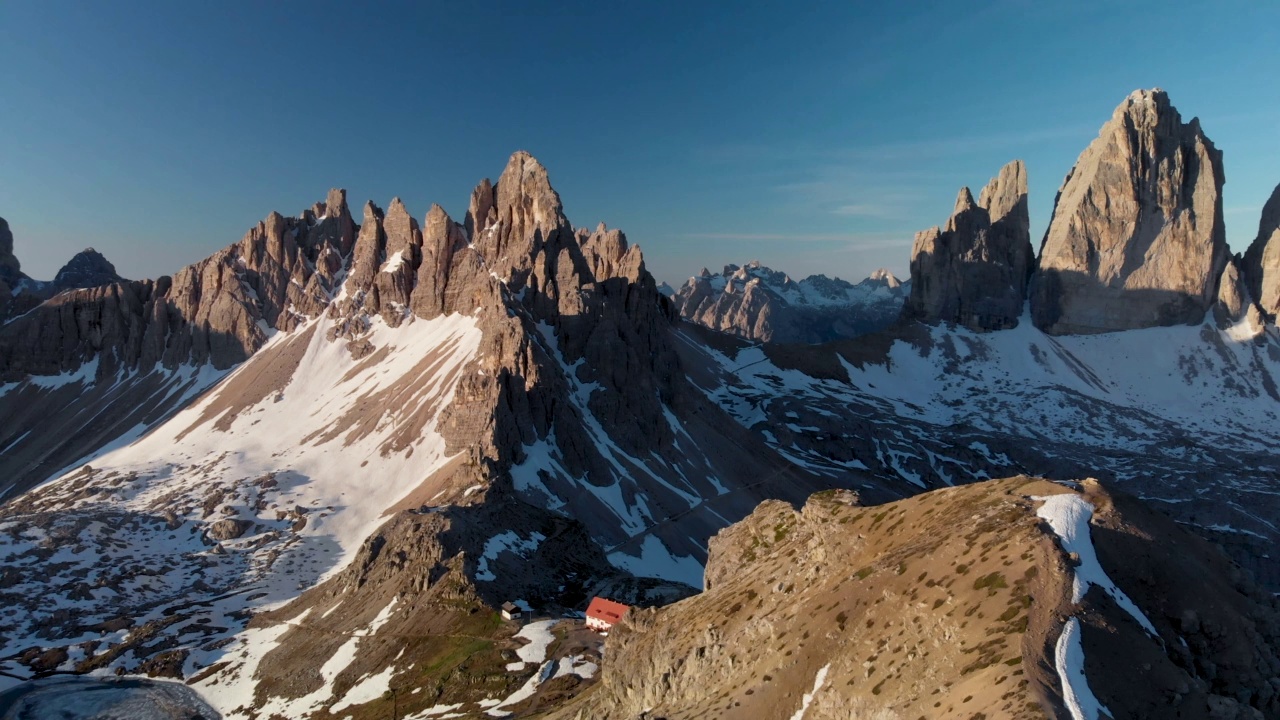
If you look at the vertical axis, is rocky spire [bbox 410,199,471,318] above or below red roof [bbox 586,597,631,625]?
above

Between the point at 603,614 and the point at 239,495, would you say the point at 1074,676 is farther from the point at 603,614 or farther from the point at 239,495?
the point at 239,495

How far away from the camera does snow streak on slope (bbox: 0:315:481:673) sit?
→ 8694cm

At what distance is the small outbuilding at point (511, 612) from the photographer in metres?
61.9

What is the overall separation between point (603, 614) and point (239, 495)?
85065 mm

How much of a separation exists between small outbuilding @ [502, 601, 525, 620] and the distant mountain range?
145cm

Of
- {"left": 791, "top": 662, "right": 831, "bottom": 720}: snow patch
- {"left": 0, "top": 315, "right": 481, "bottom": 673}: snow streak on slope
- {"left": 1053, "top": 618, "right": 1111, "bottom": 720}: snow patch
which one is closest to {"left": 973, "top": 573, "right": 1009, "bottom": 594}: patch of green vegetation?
{"left": 1053, "top": 618, "right": 1111, "bottom": 720}: snow patch

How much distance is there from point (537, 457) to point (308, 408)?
6467cm

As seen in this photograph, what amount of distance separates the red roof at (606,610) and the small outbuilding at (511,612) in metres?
7.36

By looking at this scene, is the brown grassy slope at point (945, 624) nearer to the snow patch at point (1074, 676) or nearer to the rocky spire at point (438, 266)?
the snow patch at point (1074, 676)

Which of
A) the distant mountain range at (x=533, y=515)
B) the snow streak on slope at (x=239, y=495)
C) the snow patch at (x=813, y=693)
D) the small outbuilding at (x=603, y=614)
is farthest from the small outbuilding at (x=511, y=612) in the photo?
the snow patch at (x=813, y=693)

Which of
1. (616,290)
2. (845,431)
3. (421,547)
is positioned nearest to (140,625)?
(421,547)

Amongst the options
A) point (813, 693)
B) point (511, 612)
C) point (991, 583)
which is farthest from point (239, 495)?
point (991, 583)

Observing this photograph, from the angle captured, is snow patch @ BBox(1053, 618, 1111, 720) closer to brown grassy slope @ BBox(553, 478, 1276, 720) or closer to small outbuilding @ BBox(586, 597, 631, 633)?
brown grassy slope @ BBox(553, 478, 1276, 720)

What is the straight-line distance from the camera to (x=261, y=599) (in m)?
87.1
